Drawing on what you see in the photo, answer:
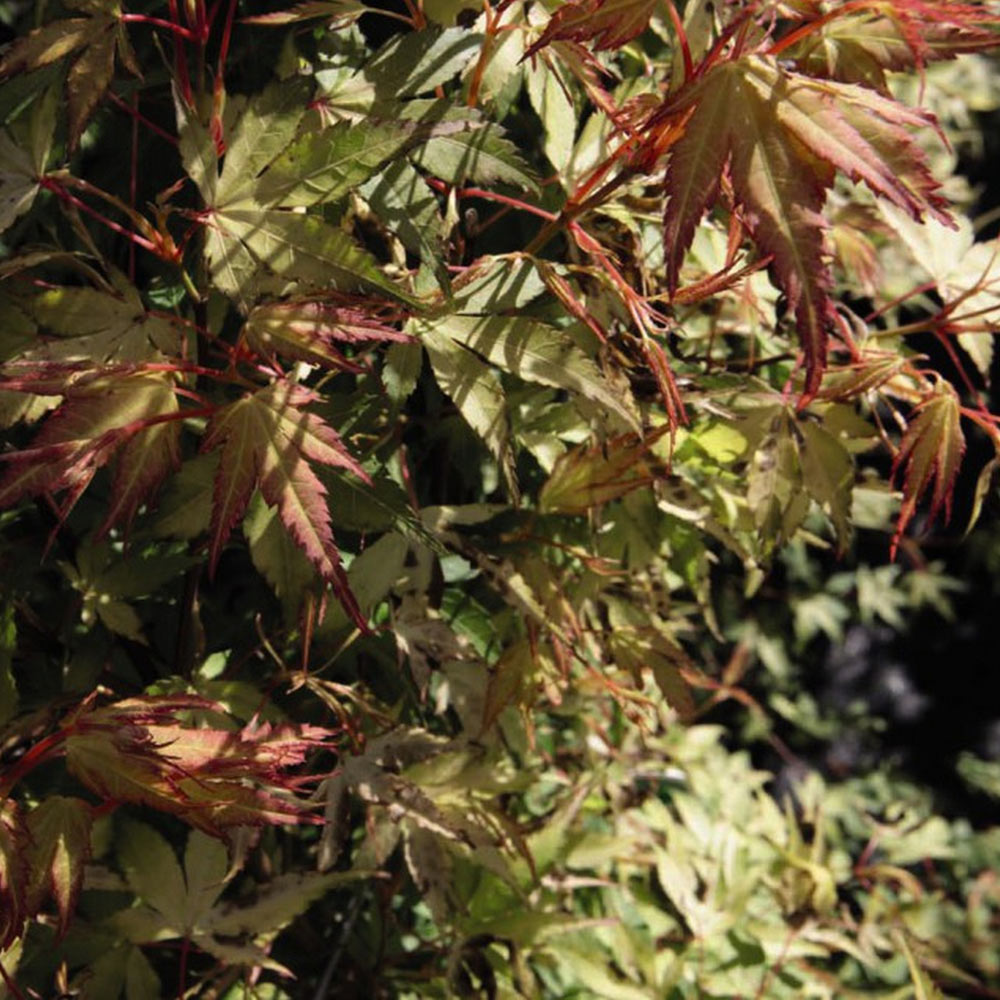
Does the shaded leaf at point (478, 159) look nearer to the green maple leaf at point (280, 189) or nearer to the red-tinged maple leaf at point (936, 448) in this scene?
the green maple leaf at point (280, 189)

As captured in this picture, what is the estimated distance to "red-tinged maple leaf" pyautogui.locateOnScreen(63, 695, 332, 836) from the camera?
2.59 feet

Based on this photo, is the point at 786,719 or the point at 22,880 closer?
the point at 22,880

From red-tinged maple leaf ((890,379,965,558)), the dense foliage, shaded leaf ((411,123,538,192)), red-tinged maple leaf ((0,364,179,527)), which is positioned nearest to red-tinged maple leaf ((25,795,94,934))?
the dense foliage

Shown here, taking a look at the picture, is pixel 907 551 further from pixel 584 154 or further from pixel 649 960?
pixel 584 154

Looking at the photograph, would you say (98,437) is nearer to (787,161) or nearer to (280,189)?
(280,189)

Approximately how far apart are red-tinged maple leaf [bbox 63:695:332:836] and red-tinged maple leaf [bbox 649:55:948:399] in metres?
0.44

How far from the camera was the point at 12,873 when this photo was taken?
30.1 inches

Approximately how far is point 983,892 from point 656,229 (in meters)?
1.98

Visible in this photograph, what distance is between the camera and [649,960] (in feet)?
4.53

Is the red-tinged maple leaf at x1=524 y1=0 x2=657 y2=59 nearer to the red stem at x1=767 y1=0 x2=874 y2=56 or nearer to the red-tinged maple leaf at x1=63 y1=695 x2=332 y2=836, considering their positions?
the red stem at x1=767 y1=0 x2=874 y2=56

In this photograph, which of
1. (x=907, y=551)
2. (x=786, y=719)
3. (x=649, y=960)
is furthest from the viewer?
(x=786, y=719)

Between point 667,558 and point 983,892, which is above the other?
point 667,558

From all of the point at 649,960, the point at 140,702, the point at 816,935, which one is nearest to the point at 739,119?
the point at 140,702

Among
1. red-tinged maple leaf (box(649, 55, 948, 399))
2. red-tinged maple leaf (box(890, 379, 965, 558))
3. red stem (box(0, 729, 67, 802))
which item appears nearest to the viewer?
red-tinged maple leaf (box(649, 55, 948, 399))
